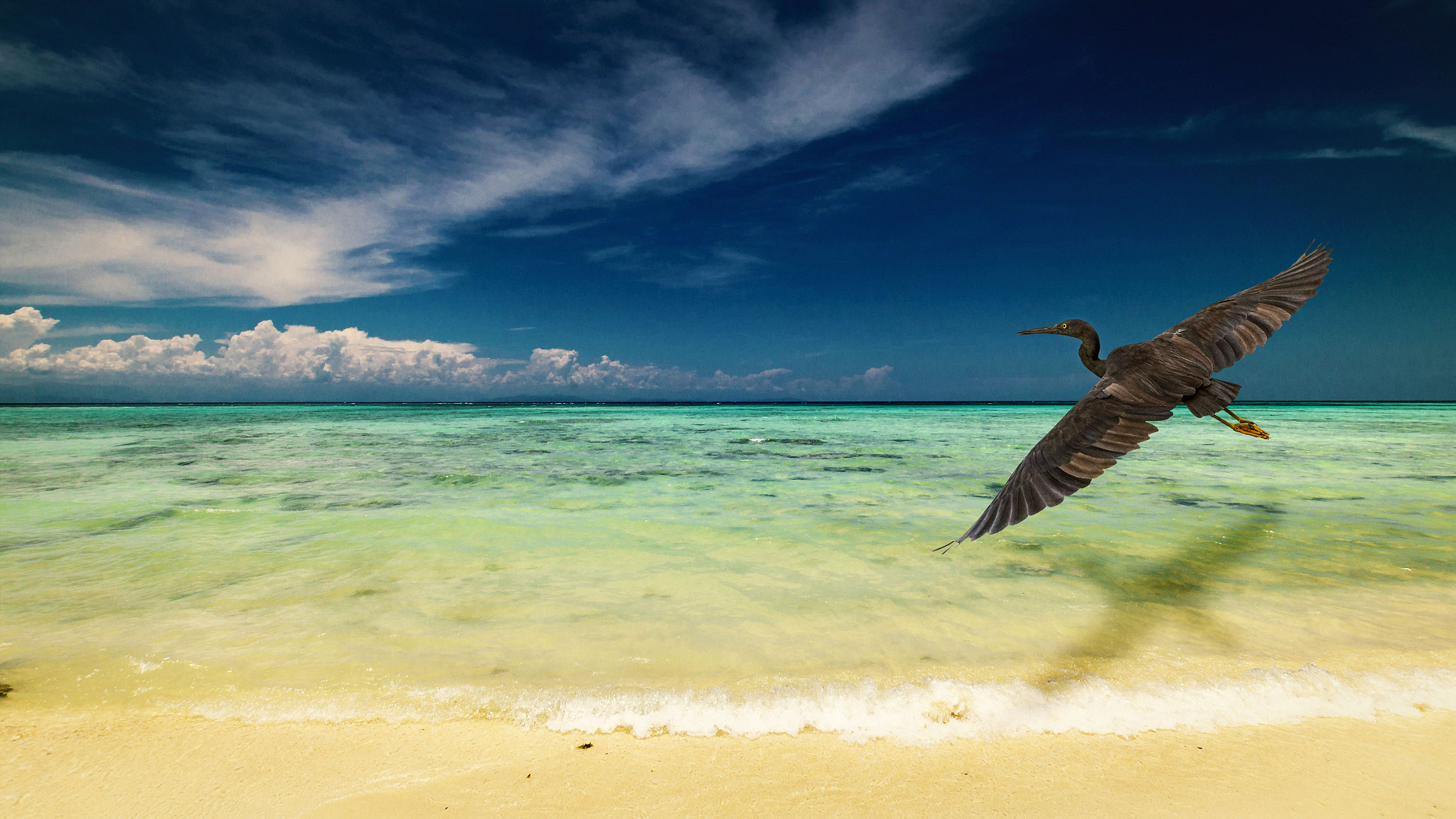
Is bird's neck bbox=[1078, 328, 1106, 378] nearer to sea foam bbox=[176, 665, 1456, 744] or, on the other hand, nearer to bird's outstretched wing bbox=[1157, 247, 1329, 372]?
bird's outstretched wing bbox=[1157, 247, 1329, 372]

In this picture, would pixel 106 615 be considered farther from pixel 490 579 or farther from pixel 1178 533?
pixel 1178 533

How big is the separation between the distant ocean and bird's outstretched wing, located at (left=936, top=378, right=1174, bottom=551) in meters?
1.20

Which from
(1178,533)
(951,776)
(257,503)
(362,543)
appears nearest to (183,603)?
(362,543)

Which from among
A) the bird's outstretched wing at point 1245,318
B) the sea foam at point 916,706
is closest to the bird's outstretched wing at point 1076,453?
the sea foam at point 916,706

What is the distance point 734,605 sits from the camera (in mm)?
4715

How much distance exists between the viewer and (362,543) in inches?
261

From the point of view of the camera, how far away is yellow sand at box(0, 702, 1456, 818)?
2.36m

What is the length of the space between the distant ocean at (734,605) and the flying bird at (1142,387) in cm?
107

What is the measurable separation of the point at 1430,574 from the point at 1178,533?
1.94 metres

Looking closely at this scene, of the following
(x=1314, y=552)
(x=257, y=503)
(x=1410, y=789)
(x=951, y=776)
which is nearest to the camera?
(x=1410, y=789)

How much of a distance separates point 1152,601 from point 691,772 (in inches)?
169

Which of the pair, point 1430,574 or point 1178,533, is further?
point 1178,533

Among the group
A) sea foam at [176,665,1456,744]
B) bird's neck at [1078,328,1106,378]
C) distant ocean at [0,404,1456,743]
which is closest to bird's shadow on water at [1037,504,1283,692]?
distant ocean at [0,404,1456,743]

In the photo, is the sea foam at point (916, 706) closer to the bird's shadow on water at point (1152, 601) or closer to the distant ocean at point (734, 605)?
the distant ocean at point (734, 605)
